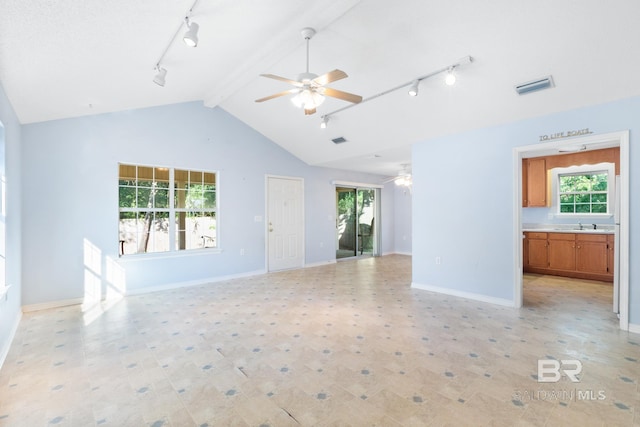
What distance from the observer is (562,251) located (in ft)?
19.0

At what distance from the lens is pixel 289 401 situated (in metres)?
2.09

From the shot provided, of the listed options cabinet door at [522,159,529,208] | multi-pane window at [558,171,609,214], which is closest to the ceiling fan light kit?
cabinet door at [522,159,529,208]

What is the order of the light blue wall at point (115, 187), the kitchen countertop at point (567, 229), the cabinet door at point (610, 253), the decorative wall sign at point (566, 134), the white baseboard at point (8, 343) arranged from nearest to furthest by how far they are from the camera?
the white baseboard at point (8, 343), the decorative wall sign at point (566, 134), the light blue wall at point (115, 187), the cabinet door at point (610, 253), the kitchen countertop at point (567, 229)

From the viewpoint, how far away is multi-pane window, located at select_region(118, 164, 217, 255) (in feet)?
A: 16.2

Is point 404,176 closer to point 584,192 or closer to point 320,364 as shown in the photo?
point 584,192

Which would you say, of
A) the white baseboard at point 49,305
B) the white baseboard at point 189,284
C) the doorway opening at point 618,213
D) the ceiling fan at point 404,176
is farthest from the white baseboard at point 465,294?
the white baseboard at point 49,305

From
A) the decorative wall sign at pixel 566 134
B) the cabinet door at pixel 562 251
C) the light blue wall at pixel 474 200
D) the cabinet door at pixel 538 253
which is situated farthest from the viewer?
the cabinet door at pixel 538 253

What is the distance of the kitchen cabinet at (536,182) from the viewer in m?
6.19

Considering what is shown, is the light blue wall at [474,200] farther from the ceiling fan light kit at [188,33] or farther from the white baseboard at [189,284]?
the ceiling fan light kit at [188,33]

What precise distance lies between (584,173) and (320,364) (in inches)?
268

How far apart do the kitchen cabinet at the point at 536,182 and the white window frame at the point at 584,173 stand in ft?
1.26

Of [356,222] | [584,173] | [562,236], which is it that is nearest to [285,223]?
[356,222]

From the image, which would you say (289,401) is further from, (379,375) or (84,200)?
(84,200)

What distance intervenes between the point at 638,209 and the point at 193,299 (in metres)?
5.82
